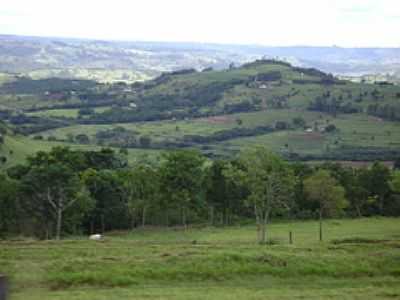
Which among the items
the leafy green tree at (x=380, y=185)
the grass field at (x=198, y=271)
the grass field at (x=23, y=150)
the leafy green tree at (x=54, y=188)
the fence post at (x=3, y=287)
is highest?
the fence post at (x=3, y=287)

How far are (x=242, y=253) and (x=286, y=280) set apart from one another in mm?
3949

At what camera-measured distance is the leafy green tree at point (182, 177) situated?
68500 millimetres

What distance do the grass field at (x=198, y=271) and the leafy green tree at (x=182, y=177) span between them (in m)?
30.0

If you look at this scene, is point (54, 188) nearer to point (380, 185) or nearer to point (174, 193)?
point (174, 193)

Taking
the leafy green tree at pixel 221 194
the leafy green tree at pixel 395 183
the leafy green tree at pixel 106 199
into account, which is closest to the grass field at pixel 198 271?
the leafy green tree at pixel 106 199

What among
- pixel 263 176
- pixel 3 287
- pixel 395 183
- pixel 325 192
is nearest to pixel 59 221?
pixel 263 176

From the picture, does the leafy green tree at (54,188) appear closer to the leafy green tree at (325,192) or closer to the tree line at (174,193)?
the tree line at (174,193)

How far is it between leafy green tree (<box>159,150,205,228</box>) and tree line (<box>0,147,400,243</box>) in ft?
0.36

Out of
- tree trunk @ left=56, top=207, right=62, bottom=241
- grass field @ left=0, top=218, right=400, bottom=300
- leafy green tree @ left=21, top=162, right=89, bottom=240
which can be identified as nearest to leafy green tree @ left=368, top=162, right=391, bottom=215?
leafy green tree @ left=21, top=162, right=89, bottom=240

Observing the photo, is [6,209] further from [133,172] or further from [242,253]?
[242,253]

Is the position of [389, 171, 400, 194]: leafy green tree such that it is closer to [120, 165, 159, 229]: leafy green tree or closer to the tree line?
the tree line

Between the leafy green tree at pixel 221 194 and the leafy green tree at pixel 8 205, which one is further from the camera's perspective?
A: the leafy green tree at pixel 221 194

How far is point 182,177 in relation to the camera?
68.4 m

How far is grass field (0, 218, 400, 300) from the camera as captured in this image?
26.7m
